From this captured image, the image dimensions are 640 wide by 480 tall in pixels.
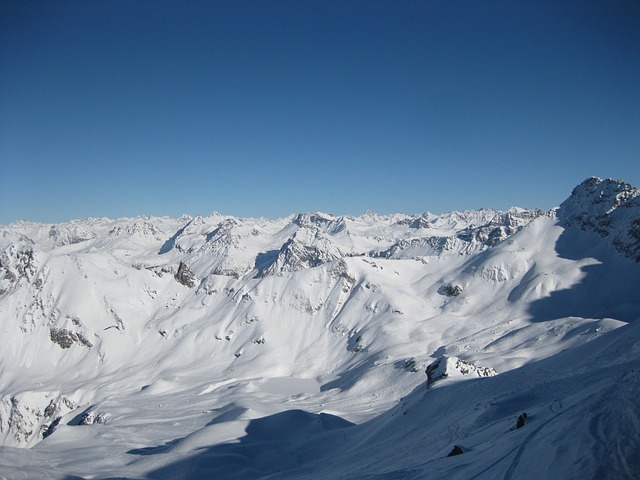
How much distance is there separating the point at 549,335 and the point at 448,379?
67.3m

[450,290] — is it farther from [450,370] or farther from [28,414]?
[28,414]

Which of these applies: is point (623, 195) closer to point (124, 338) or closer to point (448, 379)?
point (448, 379)

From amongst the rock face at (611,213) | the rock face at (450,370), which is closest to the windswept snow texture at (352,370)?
the rock face at (450,370)

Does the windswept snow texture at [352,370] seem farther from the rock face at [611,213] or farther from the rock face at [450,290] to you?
the rock face at [611,213]

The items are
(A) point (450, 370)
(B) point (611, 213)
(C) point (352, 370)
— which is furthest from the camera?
(B) point (611, 213)

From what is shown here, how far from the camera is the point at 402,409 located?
49.3 metres

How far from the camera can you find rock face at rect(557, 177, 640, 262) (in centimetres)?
15400

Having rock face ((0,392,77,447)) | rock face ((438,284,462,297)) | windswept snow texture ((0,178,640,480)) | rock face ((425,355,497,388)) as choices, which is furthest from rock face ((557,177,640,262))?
rock face ((0,392,77,447))

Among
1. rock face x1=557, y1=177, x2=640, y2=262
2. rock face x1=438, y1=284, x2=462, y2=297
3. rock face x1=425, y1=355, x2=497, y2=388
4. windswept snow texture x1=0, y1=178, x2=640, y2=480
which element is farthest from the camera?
rock face x1=438, y1=284, x2=462, y2=297

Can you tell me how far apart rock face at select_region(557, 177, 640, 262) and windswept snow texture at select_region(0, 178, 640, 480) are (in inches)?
33.3

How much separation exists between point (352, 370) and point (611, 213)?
5317 inches

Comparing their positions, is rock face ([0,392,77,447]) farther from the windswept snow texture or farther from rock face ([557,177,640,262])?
rock face ([557,177,640,262])

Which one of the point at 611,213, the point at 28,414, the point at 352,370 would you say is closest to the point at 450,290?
the point at 352,370

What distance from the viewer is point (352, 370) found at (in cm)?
13075
